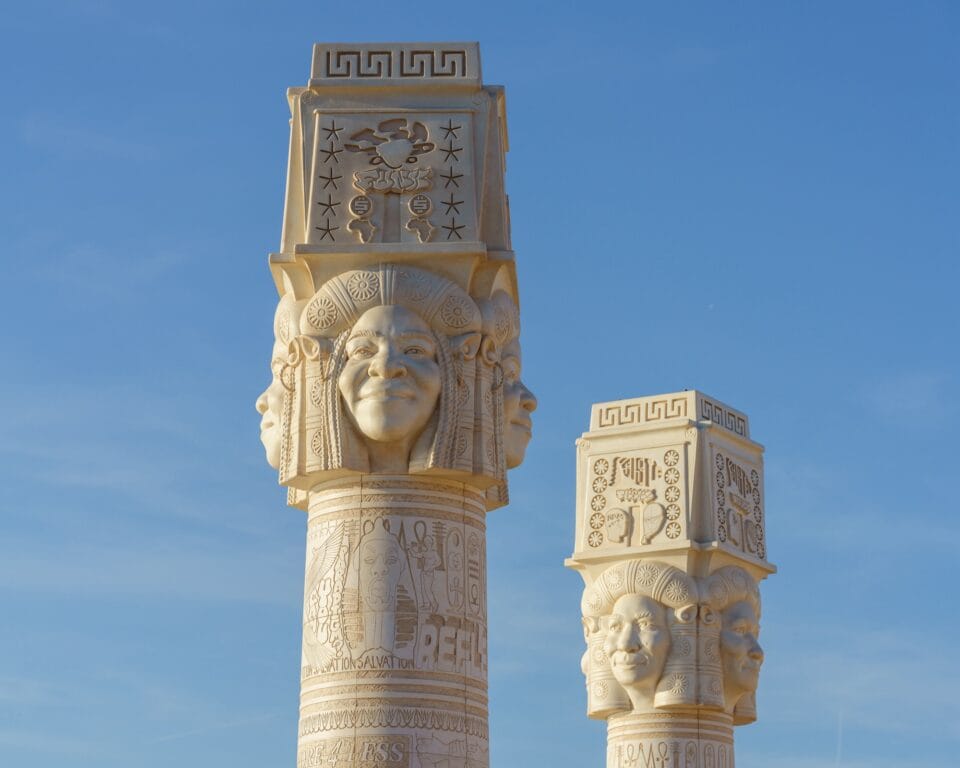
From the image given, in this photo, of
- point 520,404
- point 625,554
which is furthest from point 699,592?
point 520,404

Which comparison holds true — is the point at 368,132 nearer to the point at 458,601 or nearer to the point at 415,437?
the point at 415,437

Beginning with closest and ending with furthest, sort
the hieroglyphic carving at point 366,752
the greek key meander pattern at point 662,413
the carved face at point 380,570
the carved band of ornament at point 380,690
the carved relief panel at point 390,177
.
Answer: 1. the hieroglyphic carving at point 366,752
2. the carved band of ornament at point 380,690
3. the carved face at point 380,570
4. the carved relief panel at point 390,177
5. the greek key meander pattern at point 662,413

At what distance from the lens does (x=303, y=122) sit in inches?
443

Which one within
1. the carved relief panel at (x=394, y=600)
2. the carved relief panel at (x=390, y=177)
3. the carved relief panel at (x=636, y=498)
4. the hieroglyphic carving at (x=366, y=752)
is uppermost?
the carved relief panel at (x=636, y=498)

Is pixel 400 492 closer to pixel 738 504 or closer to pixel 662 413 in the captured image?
pixel 662 413

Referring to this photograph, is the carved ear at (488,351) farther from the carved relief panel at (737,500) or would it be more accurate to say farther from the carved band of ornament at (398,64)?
the carved relief panel at (737,500)

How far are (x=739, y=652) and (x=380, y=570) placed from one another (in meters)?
8.51

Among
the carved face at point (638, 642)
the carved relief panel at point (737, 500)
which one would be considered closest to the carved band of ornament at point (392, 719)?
the carved face at point (638, 642)

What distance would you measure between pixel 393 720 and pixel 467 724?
478mm

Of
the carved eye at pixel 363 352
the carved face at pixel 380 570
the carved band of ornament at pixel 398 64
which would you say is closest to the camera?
the carved face at pixel 380 570

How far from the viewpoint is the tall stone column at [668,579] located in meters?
18.0

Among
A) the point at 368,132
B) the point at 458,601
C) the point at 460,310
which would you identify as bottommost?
the point at 458,601

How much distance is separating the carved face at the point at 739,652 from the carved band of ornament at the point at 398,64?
863cm

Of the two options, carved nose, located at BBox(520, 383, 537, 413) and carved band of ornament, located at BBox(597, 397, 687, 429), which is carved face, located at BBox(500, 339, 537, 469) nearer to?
carved nose, located at BBox(520, 383, 537, 413)
